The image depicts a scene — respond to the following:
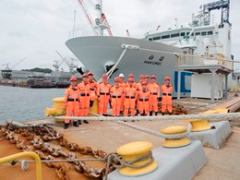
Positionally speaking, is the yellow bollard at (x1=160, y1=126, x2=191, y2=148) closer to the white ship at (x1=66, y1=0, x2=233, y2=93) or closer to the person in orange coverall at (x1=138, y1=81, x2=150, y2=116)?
the person in orange coverall at (x1=138, y1=81, x2=150, y2=116)

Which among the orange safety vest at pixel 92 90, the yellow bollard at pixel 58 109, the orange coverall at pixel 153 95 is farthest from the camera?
the orange coverall at pixel 153 95

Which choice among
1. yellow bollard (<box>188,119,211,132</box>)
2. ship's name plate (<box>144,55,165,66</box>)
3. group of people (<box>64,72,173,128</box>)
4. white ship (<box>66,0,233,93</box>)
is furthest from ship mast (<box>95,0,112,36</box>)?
yellow bollard (<box>188,119,211,132</box>)

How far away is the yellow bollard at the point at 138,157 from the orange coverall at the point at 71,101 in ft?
11.8

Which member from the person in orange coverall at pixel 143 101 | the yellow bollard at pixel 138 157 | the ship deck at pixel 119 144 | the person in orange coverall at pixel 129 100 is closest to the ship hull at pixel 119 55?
the person in orange coverall at pixel 143 101

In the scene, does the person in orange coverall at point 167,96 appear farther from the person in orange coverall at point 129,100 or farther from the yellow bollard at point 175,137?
the yellow bollard at point 175,137

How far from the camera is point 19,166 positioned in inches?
133

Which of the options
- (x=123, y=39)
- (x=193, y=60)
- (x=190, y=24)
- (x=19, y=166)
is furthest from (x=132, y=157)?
(x=190, y=24)

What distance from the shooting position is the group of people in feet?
20.3

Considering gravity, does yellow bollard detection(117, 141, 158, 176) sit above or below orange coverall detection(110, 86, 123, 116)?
below

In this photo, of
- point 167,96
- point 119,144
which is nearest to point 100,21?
point 167,96

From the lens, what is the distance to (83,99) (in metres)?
6.43

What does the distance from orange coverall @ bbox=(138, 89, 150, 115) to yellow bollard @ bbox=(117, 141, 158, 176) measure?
17.6ft

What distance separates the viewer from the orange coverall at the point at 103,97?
7.35m

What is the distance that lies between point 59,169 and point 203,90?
13.0 metres
